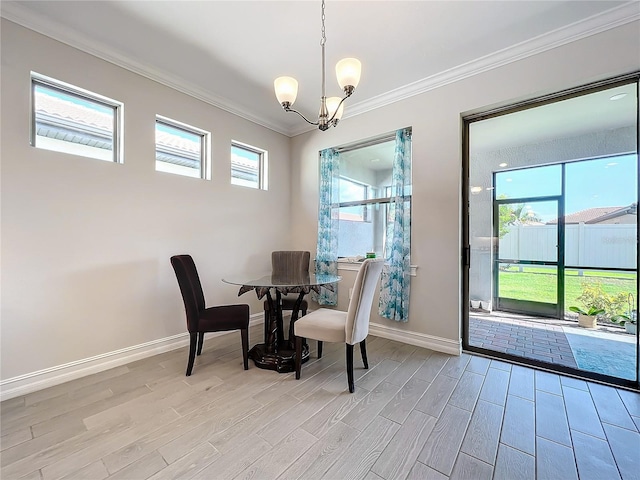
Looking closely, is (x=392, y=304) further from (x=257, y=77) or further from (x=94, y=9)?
(x=94, y=9)

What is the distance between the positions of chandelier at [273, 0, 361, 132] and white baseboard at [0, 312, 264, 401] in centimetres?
267

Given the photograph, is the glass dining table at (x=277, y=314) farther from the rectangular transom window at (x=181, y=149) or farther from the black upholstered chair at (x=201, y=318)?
the rectangular transom window at (x=181, y=149)

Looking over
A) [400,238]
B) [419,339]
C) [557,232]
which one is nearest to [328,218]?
[400,238]

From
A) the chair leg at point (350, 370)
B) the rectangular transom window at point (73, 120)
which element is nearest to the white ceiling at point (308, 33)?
the rectangular transom window at point (73, 120)

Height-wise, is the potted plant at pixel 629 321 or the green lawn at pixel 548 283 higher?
the green lawn at pixel 548 283

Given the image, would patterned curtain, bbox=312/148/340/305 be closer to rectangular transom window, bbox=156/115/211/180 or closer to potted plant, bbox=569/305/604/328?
rectangular transom window, bbox=156/115/211/180

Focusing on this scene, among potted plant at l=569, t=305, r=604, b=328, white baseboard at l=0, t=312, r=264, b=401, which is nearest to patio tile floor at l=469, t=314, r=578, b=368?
potted plant at l=569, t=305, r=604, b=328

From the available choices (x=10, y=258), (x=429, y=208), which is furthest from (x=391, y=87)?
(x=10, y=258)

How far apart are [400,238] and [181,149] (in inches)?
109

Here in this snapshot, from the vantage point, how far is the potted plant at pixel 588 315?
237cm

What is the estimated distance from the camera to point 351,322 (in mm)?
2102

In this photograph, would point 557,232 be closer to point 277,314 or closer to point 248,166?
point 277,314

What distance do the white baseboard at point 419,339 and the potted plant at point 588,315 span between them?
107 centimetres

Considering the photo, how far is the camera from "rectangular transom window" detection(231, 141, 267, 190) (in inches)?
144
